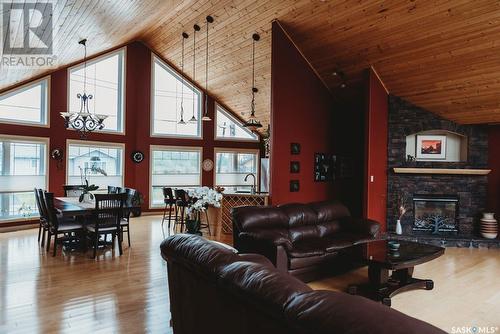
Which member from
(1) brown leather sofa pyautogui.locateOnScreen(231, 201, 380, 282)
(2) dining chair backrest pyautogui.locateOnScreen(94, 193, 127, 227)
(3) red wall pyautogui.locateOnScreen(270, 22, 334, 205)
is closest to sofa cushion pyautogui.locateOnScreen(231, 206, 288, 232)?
(1) brown leather sofa pyautogui.locateOnScreen(231, 201, 380, 282)

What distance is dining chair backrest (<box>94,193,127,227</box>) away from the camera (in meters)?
5.07

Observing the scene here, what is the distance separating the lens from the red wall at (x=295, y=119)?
21.1 ft

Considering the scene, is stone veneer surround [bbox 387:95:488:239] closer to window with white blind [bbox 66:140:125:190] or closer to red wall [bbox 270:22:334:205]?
red wall [bbox 270:22:334:205]

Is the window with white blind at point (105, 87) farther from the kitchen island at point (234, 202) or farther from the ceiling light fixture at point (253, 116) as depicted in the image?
the kitchen island at point (234, 202)

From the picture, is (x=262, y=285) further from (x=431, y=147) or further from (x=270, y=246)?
(x=431, y=147)

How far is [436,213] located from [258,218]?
4.56 m

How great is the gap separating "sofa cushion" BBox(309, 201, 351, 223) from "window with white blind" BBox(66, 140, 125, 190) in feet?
17.8

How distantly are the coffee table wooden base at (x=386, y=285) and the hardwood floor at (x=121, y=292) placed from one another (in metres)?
0.09

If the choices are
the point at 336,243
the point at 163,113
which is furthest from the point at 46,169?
→ the point at 336,243

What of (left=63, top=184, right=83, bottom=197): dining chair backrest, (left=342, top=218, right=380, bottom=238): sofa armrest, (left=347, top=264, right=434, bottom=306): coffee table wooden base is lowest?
(left=347, top=264, right=434, bottom=306): coffee table wooden base

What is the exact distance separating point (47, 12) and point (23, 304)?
3.41 m

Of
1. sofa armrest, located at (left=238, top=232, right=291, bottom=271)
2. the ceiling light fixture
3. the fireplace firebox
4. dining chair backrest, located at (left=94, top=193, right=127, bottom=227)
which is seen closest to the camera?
sofa armrest, located at (left=238, top=232, right=291, bottom=271)

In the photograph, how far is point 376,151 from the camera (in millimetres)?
6766
